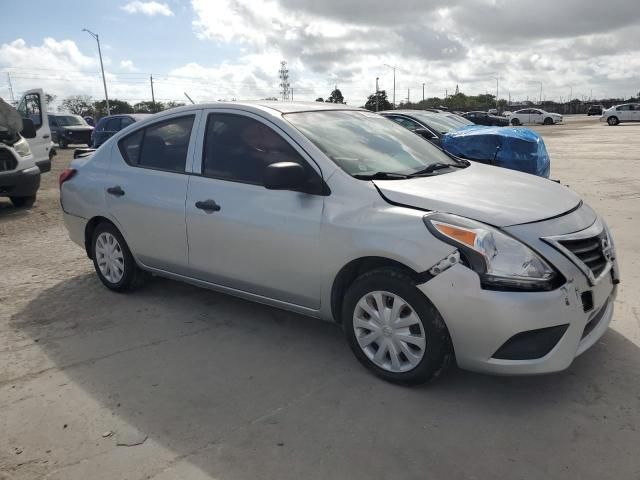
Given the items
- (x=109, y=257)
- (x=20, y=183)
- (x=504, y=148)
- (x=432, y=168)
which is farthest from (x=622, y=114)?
(x=109, y=257)

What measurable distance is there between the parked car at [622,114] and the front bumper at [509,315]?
43624 millimetres

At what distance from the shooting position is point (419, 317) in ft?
9.94

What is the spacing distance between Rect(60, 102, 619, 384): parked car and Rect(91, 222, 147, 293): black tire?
0.02 meters

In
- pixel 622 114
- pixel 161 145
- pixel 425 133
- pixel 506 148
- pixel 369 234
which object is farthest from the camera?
pixel 622 114

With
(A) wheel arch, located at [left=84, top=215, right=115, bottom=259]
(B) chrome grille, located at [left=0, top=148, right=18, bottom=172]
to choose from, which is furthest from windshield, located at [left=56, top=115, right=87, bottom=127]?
(A) wheel arch, located at [left=84, top=215, right=115, bottom=259]

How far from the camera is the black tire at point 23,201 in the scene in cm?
956

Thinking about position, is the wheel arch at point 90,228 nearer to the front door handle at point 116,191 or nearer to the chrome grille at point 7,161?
the front door handle at point 116,191

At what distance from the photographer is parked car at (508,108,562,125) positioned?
4578 cm

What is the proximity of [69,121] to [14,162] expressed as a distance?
18.7 metres

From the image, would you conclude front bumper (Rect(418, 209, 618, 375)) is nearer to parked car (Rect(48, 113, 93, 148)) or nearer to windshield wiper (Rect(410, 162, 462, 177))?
windshield wiper (Rect(410, 162, 462, 177))

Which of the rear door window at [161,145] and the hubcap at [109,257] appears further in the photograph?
the hubcap at [109,257]

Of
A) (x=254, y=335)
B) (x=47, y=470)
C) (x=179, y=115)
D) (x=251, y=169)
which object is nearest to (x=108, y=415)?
(x=47, y=470)

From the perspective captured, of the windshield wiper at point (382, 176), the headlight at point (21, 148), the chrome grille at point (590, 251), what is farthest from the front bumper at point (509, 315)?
the headlight at point (21, 148)

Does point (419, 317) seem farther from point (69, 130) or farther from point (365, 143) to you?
point (69, 130)
